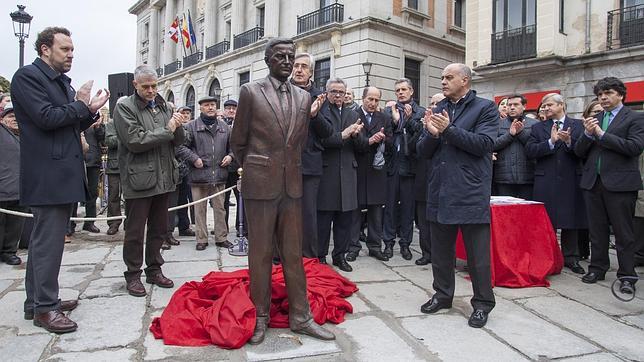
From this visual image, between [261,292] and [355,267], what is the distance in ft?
7.20

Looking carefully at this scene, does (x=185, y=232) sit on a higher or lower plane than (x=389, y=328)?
higher

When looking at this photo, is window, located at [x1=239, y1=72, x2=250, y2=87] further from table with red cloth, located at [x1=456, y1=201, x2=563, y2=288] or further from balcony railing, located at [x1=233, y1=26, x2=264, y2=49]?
table with red cloth, located at [x1=456, y1=201, x2=563, y2=288]

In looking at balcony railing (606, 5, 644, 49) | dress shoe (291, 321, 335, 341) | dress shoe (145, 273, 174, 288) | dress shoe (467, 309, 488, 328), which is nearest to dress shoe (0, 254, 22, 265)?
dress shoe (145, 273, 174, 288)

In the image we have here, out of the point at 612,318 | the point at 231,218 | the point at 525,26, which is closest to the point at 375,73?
the point at 525,26

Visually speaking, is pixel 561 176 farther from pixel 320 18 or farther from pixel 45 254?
pixel 320 18

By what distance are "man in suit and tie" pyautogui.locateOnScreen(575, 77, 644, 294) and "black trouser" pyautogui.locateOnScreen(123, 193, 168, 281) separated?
13.9ft

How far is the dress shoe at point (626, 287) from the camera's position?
4074 millimetres

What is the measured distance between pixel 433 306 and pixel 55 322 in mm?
2833

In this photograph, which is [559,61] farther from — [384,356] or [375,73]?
[384,356]

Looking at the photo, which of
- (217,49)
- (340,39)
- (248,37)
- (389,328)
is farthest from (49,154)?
(217,49)

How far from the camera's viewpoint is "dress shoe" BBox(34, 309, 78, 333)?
3371mm

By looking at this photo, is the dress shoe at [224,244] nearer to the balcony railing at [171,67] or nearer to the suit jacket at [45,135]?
the suit jacket at [45,135]

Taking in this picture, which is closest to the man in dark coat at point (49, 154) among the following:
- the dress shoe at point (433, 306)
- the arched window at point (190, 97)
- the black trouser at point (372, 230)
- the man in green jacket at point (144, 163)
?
the man in green jacket at point (144, 163)

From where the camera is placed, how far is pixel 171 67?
1378 inches
